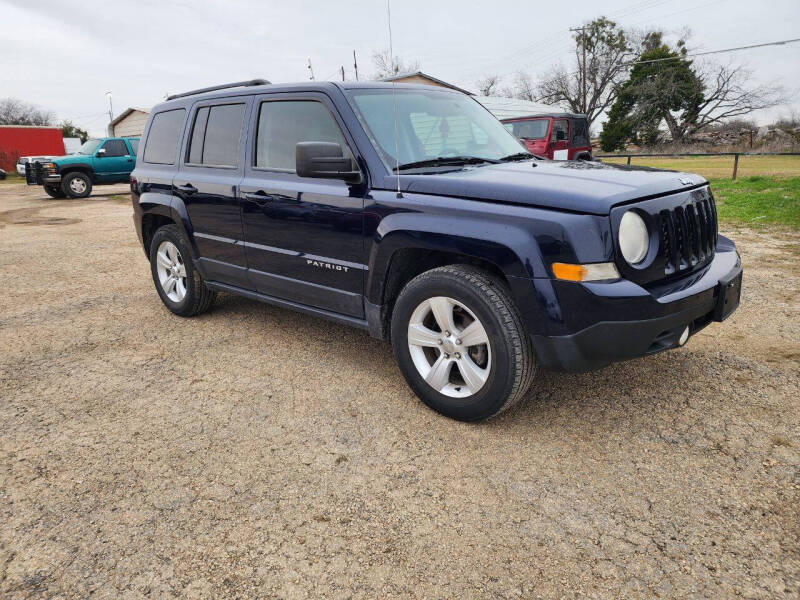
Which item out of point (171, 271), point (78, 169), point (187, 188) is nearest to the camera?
point (187, 188)

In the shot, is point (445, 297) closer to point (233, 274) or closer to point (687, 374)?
point (687, 374)

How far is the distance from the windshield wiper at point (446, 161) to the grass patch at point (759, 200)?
7103mm

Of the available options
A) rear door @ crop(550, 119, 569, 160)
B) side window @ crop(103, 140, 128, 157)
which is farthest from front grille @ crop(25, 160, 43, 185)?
rear door @ crop(550, 119, 569, 160)

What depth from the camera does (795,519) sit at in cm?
224

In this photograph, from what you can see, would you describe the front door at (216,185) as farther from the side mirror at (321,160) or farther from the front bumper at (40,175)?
the front bumper at (40,175)

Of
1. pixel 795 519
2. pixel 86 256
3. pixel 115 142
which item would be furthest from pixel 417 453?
pixel 115 142

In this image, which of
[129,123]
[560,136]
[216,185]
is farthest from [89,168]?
[129,123]

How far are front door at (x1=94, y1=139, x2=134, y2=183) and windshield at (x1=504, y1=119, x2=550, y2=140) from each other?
38.2ft

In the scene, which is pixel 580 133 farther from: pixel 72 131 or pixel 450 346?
pixel 72 131

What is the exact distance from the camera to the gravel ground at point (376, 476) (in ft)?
6.73

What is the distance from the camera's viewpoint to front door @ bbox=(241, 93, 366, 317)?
3.44 meters

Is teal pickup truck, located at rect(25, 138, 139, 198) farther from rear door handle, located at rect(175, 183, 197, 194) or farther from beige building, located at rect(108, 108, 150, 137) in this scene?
beige building, located at rect(108, 108, 150, 137)

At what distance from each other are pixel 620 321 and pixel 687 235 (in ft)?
2.39

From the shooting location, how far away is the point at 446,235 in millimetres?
2900
